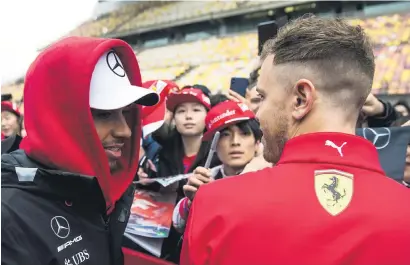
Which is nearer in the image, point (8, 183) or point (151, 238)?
point (8, 183)

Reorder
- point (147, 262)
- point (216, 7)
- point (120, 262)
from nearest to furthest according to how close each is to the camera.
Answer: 1. point (120, 262)
2. point (147, 262)
3. point (216, 7)

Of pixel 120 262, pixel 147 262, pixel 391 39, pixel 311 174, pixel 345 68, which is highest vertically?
pixel 345 68

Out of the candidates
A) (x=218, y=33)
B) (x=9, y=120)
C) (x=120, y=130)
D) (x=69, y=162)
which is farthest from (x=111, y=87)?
(x=218, y=33)

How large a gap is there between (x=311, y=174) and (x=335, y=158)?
3.1 inches

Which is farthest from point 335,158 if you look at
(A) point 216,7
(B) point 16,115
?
(A) point 216,7

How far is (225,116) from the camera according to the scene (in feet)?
9.20

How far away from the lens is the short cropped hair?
1246mm

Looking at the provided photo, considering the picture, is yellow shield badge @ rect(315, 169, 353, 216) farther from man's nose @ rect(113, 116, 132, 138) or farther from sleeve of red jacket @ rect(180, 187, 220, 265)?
man's nose @ rect(113, 116, 132, 138)

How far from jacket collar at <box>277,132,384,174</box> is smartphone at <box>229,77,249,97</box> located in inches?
110

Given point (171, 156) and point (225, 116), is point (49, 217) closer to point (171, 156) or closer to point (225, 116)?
point (225, 116)

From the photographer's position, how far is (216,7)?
2431cm

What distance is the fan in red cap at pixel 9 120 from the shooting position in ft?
15.1

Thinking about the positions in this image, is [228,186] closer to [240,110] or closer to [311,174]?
[311,174]

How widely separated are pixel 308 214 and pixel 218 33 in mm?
24044
